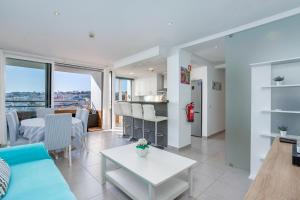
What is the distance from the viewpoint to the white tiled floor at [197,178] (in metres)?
1.95

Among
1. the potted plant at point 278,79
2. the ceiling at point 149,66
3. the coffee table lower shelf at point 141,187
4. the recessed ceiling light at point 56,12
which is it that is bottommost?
the coffee table lower shelf at point 141,187

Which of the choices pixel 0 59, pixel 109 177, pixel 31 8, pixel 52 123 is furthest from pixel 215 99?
pixel 0 59

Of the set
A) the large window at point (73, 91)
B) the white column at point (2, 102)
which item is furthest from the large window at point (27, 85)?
the large window at point (73, 91)

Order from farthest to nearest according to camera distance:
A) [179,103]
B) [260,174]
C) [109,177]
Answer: [179,103], [109,177], [260,174]

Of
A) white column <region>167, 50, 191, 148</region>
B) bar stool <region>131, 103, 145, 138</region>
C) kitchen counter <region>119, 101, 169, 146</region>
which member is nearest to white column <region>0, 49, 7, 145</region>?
kitchen counter <region>119, 101, 169, 146</region>

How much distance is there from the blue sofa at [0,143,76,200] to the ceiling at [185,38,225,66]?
358 centimetres

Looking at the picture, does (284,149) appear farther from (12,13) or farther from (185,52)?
(12,13)

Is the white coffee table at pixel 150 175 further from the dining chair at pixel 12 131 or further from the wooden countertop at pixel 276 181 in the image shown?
the dining chair at pixel 12 131

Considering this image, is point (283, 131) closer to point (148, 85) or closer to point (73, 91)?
point (148, 85)

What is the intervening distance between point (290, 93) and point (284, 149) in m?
1.22

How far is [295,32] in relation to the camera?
88.5 inches

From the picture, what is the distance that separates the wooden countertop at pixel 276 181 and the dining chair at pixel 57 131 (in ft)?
9.67

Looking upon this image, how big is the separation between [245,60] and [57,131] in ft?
12.0

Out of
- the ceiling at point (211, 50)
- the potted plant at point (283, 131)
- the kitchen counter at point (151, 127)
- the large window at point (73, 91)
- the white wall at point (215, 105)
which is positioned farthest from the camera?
Answer: the large window at point (73, 91)
